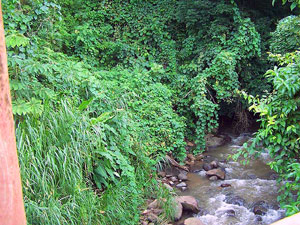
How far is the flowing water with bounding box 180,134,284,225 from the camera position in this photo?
5592 millimetres

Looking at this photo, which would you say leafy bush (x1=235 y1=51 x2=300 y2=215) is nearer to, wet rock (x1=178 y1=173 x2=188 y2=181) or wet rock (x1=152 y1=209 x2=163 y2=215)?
wet rock (x1=152 y1=209 x2=163 y2=215)

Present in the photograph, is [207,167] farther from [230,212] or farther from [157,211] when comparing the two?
[157,211]

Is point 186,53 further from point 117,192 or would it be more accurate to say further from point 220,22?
point 117,192

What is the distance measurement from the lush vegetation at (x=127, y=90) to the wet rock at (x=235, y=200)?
1.00 metres

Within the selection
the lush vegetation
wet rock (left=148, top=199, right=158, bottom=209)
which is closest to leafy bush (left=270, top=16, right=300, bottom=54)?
the lush vegetation

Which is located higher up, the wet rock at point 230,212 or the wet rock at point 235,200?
the wet rock at point 235,200

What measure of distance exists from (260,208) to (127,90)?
12.5 ft

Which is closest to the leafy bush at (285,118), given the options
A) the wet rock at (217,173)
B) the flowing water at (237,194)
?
the flowing water at (237,194)

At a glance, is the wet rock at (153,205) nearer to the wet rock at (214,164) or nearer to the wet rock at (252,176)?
the wet rock at (214,164)

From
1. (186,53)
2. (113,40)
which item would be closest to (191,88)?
(186,53)

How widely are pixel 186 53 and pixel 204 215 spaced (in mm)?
5160

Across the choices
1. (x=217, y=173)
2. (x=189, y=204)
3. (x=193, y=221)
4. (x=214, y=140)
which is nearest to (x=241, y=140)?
(x=214, y=140)

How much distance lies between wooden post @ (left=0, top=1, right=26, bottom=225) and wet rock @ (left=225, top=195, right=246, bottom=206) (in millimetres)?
5580

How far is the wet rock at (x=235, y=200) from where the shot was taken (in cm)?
603
